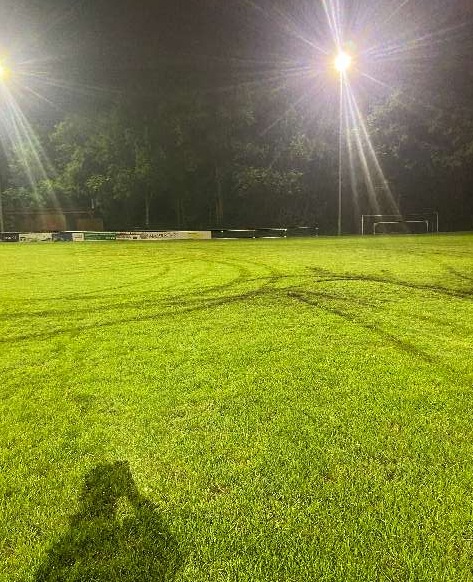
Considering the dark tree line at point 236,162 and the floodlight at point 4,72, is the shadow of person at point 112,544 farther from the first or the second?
the dark tree line at point 236,162

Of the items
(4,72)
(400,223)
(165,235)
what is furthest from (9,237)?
(400,223)

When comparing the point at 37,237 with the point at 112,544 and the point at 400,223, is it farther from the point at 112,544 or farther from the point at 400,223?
the point at 112,544

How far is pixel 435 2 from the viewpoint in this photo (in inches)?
1389

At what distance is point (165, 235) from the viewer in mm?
36812

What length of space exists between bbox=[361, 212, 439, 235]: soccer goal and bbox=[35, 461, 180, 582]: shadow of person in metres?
41.7

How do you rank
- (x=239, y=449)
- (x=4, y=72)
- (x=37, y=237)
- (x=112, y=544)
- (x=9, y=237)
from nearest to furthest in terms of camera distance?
1. (x=112, y=544)
2. (x=239, y=449)
3. (x=4, y=72)
4. (x=37, y=237)
5. (x=9, y=237)

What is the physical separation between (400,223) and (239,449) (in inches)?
1670

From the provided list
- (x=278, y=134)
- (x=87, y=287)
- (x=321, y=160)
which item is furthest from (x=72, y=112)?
(x=87, y=287)

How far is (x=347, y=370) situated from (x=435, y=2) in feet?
135

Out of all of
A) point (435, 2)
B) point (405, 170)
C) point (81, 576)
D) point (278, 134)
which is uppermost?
point (435, 2)

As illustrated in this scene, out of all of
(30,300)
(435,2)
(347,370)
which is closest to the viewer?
(347,370)

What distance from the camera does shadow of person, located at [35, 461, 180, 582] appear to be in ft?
6.73

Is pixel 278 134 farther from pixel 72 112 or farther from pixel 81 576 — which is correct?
pixel 81 576

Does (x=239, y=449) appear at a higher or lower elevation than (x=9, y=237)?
lower
